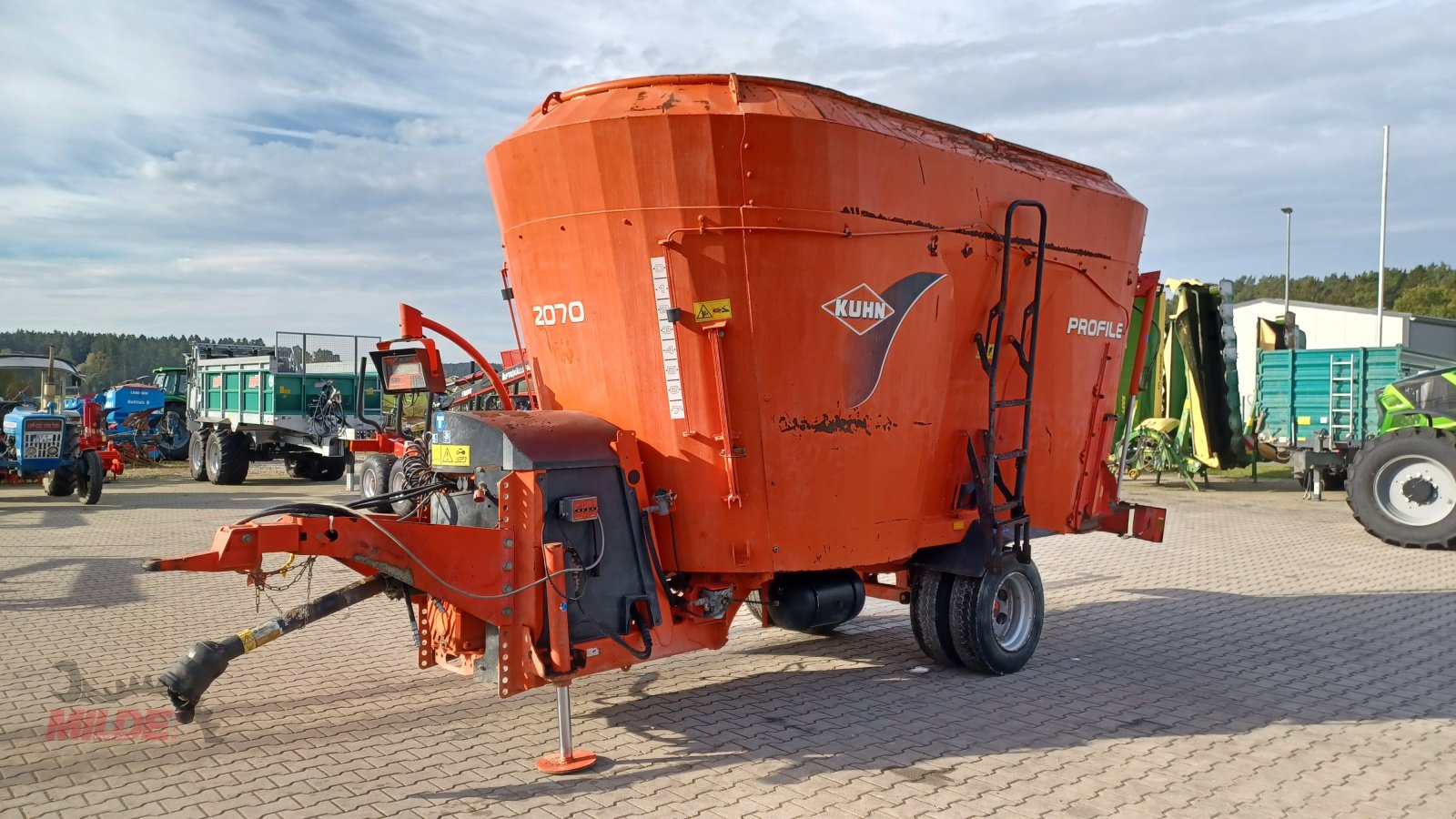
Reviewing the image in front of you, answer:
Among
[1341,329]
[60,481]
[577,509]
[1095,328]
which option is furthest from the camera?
[1341,329]

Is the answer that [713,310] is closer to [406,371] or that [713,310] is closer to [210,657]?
[406,371]

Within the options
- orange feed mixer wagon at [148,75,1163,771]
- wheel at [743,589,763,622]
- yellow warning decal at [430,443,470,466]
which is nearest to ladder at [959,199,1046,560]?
orange feed mixer wagon at [148,75,1163,771]

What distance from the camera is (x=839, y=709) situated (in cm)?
587

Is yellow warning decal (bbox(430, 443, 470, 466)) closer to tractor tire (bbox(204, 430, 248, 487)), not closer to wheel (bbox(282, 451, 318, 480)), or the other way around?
tractor tire (bbox(204, 430, 248, 487))

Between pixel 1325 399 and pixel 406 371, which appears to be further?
pixel 1325 399

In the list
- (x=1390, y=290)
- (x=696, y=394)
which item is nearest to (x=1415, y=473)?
(x=696, y=394)

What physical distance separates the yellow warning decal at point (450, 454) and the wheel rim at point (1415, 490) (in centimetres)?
1067

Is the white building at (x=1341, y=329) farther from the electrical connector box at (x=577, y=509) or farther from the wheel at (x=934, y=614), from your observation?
the electrical connector box at (x=577, y=509)

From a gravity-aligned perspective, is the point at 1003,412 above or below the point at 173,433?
above

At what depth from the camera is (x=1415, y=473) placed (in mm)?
11680

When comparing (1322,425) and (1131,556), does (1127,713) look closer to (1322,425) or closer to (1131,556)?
(1131,556)

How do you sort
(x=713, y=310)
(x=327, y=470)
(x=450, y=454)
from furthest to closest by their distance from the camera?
1. (x=327, y=470)
2. (x=450, y=454)
3. (x=713, y=310)

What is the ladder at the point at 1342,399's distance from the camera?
16.1m

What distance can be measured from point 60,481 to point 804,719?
15615 millimetres
